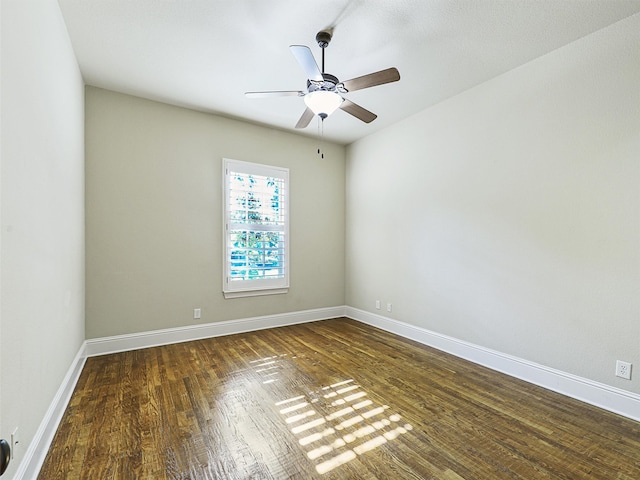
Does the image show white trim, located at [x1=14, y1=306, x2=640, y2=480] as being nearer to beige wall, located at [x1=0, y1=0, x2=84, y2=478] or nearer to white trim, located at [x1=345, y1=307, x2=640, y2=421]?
white trim, located at [x1=345, y1=307, x2=640, y2=421]

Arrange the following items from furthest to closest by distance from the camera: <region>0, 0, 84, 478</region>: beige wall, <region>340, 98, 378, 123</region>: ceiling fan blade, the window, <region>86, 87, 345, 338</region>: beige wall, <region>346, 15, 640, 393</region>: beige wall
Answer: the window < <region>86, 87, 345, 338</region>: beige wall < <region>340, 98, 378, 123</region>: ceiling fan blade < <region>346, 15, 640, 393</region>: beige wall < <region>0, 0, 84, 478</region>: beige wall

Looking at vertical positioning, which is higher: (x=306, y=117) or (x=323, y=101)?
(x=306, y=117)

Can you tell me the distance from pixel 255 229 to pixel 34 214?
269cm

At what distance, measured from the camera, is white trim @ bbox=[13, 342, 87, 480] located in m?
1.51

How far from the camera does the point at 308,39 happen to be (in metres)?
2.49

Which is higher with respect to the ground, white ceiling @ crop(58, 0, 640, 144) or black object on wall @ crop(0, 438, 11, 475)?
white ceiling @ crop(58, 0, 640, 144)

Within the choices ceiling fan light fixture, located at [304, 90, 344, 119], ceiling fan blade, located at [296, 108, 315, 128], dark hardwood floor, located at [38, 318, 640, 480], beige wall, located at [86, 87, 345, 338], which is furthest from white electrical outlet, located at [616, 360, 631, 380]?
beige wall, located at [86, 87, 345, 338]

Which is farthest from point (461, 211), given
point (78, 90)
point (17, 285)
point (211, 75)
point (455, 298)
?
point (78, 90)

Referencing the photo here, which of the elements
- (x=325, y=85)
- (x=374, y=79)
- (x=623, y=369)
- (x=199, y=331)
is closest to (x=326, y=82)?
(x=325, y=85)

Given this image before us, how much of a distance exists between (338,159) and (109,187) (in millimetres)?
3269

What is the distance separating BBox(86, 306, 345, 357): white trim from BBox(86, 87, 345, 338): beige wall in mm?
83

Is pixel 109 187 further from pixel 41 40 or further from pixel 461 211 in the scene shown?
pixel 461 211

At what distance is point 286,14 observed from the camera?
2.23 metres

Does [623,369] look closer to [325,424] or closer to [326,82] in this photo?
[325,424]
